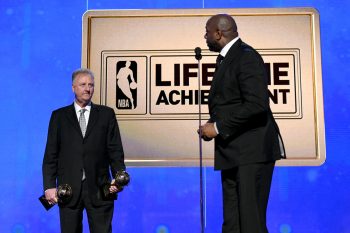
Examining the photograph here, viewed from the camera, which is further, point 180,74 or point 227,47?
point 180,74

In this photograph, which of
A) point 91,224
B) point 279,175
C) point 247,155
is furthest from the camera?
point 279,175

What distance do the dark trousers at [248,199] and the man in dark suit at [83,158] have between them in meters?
0.71

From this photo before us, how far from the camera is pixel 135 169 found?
3211mm

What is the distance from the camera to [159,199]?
10.5 feet

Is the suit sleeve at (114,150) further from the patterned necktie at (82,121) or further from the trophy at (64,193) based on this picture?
the trophy at (64,193)

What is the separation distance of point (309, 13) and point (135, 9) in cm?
131

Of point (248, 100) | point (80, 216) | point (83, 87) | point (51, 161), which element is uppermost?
point (83, 87)

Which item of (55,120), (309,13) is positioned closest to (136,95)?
(55,120)

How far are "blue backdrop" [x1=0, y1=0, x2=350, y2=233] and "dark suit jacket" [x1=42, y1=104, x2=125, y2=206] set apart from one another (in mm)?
797

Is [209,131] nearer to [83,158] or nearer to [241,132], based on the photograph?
[241,132]

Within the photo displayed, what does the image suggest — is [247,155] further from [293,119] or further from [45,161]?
[293,119]

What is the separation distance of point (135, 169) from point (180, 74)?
770 mm

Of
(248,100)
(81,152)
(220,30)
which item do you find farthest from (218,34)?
(81,152)

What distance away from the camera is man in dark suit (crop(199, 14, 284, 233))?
1.80 metres
